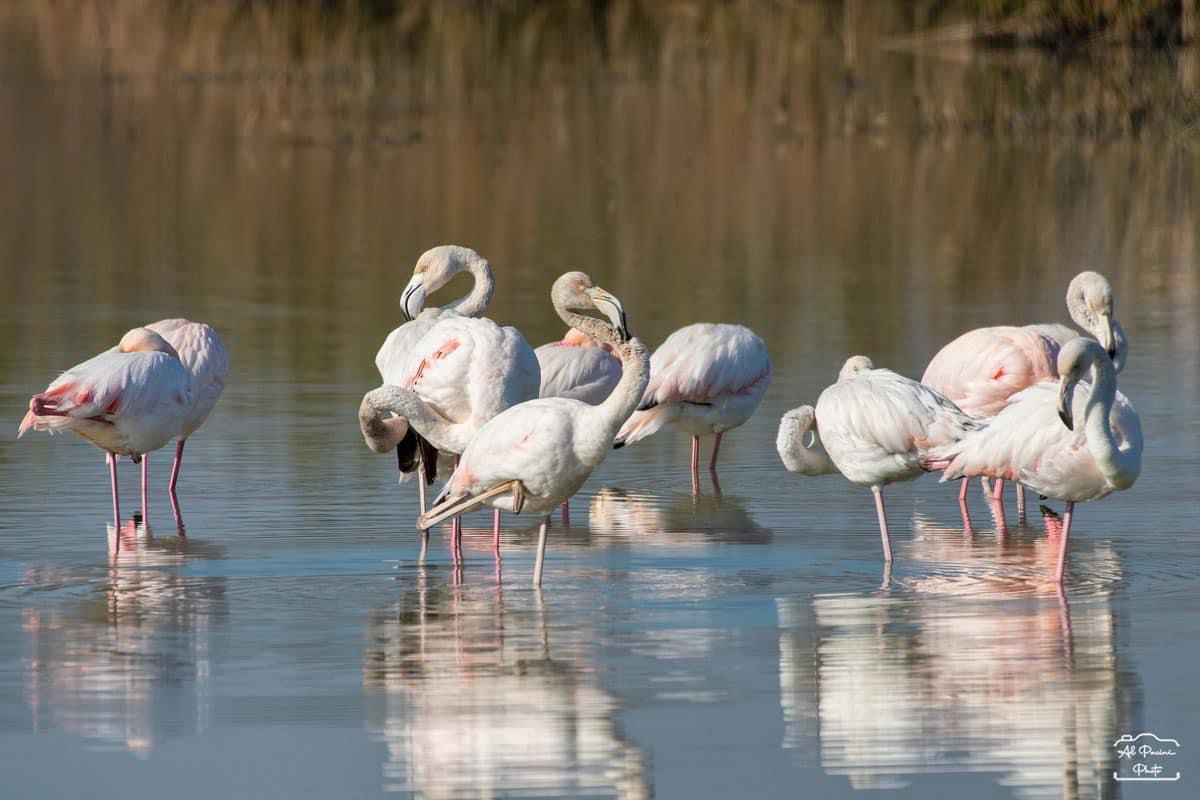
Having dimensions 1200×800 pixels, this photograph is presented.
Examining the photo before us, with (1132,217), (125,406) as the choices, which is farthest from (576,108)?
(125,406)

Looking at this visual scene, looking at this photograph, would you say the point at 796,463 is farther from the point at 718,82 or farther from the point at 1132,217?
the point at 718,82

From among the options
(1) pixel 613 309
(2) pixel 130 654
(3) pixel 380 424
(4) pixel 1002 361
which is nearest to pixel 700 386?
(4) pixel 1002 361

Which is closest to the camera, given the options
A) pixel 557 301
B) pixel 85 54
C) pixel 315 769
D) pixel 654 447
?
pixel 315 769

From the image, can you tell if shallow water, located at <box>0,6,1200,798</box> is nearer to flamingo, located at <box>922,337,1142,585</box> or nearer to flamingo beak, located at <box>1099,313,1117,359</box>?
flamingo, located at <box>922,337,1142,585</box>

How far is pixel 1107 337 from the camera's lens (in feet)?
30.5

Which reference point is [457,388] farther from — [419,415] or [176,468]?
[176,468]

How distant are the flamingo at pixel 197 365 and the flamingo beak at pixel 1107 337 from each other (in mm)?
3715

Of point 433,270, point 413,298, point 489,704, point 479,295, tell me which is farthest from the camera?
point 433,270

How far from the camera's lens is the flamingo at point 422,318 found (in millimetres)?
9383

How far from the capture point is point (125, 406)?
9320 millimetres

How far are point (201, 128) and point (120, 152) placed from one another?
215cm

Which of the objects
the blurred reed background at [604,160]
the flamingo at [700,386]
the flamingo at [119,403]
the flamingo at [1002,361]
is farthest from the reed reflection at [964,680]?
the blurred reed background at [604,160]

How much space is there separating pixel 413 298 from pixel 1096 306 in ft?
9.52

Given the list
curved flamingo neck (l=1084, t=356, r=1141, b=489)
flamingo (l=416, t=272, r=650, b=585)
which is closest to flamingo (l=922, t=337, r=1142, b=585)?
curved flamingo neck (l=1084, t=356, r=1141, b=489)
